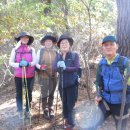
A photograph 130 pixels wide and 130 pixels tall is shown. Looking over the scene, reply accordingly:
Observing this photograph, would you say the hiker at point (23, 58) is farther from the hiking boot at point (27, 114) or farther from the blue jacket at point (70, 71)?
the blue jacket at point (70, 71)

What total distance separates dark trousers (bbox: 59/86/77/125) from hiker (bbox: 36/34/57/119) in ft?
2.43

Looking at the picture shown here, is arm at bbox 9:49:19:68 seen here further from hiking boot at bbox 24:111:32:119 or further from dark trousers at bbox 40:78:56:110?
hiking boot at bbox 24:111:32:119

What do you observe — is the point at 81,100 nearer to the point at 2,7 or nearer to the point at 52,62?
the point at 52,62

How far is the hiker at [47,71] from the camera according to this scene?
20.5ft

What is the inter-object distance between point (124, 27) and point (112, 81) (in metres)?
2.28

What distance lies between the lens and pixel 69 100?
574cm

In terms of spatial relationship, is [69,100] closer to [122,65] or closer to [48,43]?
[48,43]

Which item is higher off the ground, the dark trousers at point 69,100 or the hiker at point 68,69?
the hiker at point 68,69

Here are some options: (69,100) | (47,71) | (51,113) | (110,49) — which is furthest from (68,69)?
(51,113)

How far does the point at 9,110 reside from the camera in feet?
24.5

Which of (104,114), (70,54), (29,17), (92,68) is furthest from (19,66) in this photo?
(92,68)

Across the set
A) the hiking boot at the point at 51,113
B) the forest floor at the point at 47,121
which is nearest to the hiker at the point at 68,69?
the forest floor at the point at 47,121

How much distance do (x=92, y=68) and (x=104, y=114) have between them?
6.44 meters

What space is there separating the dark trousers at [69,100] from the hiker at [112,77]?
1.16 metres
